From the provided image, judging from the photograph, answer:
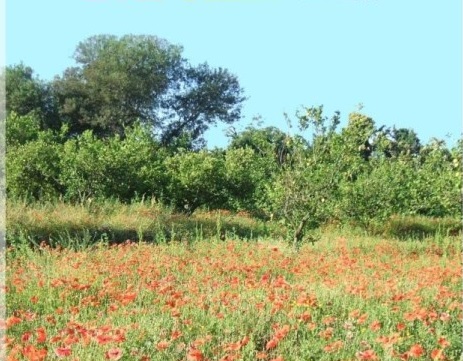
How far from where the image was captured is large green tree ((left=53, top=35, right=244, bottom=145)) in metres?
39.6

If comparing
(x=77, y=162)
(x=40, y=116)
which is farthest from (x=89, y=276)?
(x=40, y=116)

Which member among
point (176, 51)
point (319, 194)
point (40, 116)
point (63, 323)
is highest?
point (176, 51)

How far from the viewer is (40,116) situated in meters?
38.6

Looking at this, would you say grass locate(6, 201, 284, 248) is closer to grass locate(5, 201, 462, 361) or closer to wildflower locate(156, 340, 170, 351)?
grass locate(5, 201, 462, 361)

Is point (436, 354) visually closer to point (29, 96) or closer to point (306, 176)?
point (306, 176)

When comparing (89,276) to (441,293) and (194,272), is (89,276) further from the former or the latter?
(441,293)

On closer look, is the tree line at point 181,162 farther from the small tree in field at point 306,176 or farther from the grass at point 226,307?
the grass at point 226,307

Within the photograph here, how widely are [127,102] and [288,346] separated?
123ft

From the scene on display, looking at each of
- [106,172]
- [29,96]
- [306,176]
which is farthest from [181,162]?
[29,96]

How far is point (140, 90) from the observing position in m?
40.3

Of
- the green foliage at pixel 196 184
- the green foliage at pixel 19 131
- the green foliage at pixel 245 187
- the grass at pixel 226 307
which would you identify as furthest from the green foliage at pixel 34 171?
the grass at pixel 226 307

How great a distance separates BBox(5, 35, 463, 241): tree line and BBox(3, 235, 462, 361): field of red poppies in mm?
3123

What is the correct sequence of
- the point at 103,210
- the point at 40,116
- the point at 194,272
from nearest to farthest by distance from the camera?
the point at 194,272 → the point at 103,210 → the point at 40,116

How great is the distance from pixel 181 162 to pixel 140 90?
21314mm
